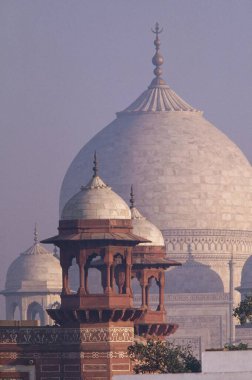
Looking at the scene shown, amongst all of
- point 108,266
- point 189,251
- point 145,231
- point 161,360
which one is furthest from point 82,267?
point 189,251

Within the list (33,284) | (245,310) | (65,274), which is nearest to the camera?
(245,310)

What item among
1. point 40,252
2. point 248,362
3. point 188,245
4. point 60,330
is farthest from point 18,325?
point 188,245

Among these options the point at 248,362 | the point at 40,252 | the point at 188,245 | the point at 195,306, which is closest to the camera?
the point at 248,362

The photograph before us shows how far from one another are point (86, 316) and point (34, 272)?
69.1m

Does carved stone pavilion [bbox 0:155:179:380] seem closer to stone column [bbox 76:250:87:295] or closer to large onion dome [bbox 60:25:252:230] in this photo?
stone column [bbox 76:250:87:295]

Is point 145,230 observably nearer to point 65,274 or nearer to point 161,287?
point 161,287

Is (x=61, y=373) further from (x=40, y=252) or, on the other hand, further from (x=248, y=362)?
(x=40, y=252)

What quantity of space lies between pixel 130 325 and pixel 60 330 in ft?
6.00

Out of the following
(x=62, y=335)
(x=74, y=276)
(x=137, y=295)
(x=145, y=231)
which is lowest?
(x=62, y=335)

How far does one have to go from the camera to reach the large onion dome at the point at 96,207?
6656 cm

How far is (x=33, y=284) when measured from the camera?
438 ft

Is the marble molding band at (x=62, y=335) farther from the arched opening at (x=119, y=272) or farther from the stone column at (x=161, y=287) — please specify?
the stone column at (x=161, y=287)

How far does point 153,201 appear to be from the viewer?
6678 inches

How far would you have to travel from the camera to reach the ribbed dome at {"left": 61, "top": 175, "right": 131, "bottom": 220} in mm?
66562
